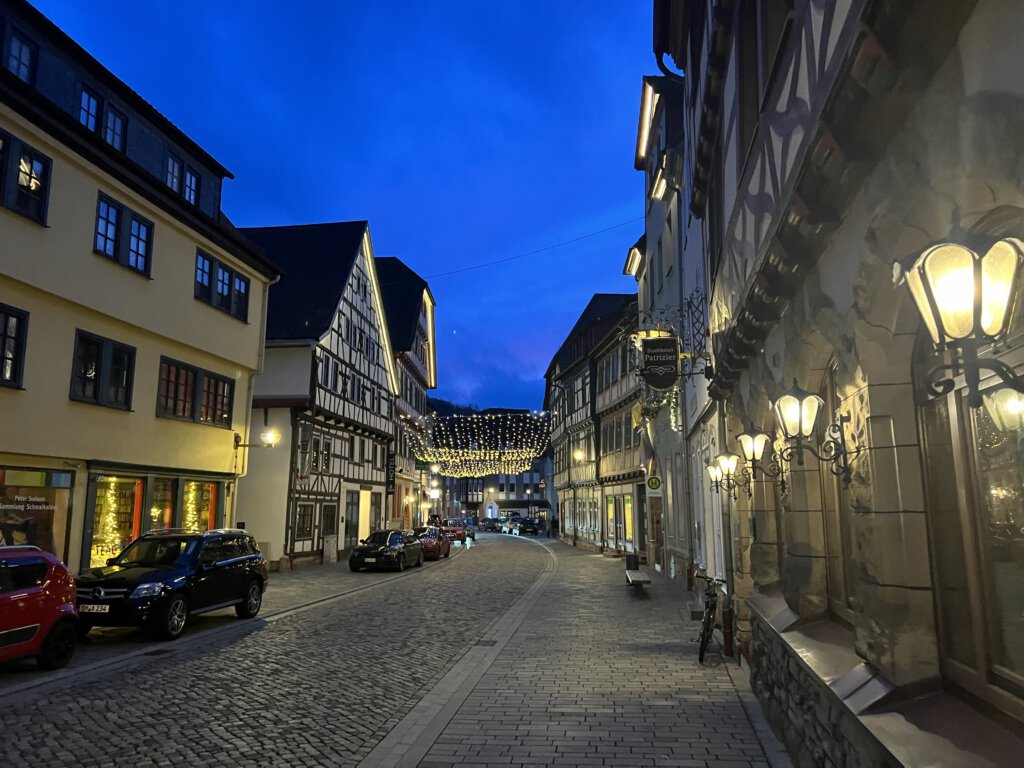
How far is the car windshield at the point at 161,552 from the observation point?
13.4 meters

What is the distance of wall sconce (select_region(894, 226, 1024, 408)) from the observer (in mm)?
2356

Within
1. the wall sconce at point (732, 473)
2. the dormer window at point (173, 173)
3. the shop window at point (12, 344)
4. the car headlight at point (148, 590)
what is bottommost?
the car headlight at point (148, 590)

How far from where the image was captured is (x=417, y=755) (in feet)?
20.9

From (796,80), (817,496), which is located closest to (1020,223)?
(796,80)

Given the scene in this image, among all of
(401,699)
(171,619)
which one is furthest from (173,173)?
(401,699)

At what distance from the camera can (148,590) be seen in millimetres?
11992

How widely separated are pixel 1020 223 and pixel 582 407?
40120mm

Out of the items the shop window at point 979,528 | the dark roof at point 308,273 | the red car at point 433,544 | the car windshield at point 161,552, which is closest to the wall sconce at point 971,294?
the shop window at point 979,528

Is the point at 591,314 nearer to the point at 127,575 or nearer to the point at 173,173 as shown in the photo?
the point at 173,173

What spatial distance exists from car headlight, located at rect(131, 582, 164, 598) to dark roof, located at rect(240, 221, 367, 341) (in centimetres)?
1676

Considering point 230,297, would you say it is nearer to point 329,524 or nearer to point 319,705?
point 329,524

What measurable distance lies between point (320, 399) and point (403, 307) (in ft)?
64.7

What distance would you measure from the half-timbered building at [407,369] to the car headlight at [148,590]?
27.4 meters

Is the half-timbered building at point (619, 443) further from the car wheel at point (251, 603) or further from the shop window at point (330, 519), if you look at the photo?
the car wheel at point (251, 603)
